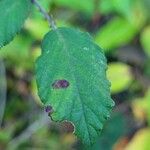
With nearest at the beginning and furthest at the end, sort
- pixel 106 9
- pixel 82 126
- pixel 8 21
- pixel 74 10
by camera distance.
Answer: pixel 82 126, pixel 8 21, pixel 106 9, pixel 74 10

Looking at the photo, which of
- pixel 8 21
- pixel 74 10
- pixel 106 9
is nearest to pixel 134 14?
pixel 106 9

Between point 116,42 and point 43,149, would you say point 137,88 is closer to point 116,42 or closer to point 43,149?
point 116,42

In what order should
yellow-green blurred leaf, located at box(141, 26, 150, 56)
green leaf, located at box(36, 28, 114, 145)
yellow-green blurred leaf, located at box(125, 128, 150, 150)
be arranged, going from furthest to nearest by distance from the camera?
yellow-green blurred leaf, located at box(141, 26, 150, 56) < yellow-green blurred leaf, located at box(125, 128, 150, 150) < green leaf, located at box(36, 28, 114, 145)

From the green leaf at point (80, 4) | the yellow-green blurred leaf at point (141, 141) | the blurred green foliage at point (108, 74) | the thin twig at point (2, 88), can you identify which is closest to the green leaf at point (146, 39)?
the blurred green foliage at point (108, 74)

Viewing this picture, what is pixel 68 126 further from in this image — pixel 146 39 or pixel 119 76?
pixel 146 39

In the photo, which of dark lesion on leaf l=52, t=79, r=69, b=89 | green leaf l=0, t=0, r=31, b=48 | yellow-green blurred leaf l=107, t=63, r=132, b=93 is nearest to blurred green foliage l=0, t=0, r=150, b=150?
yellow-green blurred leaf l=107, t=63, r=132, b=93

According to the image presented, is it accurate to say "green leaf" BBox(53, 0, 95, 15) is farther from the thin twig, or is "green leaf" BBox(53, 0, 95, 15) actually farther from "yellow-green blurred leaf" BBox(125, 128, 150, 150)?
"yellow-green blurred leaf" BBox(125, 128, 150, 150)
